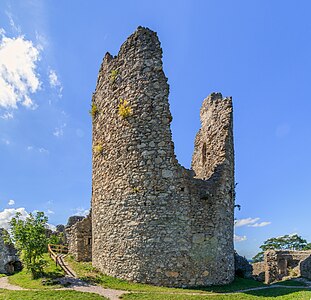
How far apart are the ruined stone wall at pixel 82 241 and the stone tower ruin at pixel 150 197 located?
2.99 meters

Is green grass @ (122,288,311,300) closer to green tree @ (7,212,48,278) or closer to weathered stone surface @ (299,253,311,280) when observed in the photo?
green tree @ (7,212,48,278)

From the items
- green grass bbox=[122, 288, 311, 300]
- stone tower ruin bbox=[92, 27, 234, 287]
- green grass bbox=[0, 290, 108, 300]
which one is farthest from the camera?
stone tower ruin bbox=[92, 27, 234, 287]

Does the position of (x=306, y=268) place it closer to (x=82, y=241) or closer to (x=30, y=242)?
(x=82, y=241)

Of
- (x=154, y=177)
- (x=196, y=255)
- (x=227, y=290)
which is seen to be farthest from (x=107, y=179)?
(x=227, y=290)

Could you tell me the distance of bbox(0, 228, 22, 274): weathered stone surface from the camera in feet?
67.4

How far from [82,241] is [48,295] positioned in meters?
7.83

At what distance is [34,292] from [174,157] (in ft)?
24.0

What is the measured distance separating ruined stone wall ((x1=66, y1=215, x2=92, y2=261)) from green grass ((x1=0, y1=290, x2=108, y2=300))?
267 inches

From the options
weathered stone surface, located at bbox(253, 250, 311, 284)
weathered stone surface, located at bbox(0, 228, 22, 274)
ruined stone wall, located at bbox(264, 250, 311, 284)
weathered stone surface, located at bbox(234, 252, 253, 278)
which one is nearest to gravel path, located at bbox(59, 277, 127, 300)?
weathered stone surface, located at bbox(0, 228, 22, 274)

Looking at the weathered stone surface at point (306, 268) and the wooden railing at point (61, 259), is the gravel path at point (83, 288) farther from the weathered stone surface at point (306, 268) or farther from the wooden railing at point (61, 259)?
the weathered stone surface at point (306, 268)

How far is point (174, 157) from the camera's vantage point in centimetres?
1380

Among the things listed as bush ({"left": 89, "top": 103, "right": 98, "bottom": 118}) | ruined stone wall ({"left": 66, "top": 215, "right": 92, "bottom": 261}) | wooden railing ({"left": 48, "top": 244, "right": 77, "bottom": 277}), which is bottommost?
wooden railing ({"left": 48, "top": 244, "right": 77, "bottom": 277})

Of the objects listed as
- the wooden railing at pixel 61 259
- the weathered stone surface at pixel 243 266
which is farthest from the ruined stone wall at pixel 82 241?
the weathered stone surface at pixel 243 266

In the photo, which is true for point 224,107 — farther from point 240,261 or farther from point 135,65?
point 240,261
